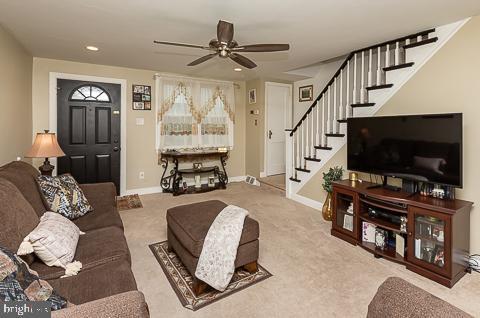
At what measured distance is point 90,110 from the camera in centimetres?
444

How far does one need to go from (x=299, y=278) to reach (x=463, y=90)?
235 cm

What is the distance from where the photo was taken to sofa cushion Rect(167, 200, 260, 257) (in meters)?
2.01

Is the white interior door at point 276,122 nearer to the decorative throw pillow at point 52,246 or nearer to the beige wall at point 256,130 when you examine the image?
the beige wall at point 256,130

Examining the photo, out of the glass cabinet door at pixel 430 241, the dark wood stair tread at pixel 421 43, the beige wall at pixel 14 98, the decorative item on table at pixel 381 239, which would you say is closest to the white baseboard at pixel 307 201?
the decorative item on table at pixel 381 239

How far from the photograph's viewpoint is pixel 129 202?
173 inches

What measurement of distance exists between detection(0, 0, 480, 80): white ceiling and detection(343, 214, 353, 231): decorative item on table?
2072 millimetres

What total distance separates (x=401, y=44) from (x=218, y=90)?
11.2 ft

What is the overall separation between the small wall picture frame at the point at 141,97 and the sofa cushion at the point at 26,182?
271cm

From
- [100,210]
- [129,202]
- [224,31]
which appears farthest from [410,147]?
[129,202]

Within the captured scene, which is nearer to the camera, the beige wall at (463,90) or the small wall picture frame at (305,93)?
the beige wall at (463,90)

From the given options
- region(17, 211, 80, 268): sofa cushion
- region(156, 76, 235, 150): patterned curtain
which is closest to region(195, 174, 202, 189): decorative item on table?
region(156, 76, 235, 150): patterned curtain

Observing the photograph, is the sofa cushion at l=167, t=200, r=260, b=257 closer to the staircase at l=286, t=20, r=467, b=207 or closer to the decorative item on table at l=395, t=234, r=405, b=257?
the decorative item on table at l=395, t=234, r=405, b=257

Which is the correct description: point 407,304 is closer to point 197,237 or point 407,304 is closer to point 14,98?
point 197,237

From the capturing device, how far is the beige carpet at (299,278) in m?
1.84
